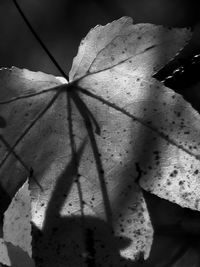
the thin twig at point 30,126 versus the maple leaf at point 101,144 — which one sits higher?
the thin twig at point 30,126

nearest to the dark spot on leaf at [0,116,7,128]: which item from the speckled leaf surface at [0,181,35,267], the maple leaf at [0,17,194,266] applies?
the maple leaf at [0,17,194,266]

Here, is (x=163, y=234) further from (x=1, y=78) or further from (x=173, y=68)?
(x=1, y=78)

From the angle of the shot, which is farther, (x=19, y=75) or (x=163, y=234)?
(x=163, y=234)

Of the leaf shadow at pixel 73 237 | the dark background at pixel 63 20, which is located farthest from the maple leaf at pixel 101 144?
the dark background at pixel 63 20

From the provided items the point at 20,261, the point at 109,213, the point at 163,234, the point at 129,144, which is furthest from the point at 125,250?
the point at 163,234

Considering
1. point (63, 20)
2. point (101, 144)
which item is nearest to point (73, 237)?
point (101, 144)

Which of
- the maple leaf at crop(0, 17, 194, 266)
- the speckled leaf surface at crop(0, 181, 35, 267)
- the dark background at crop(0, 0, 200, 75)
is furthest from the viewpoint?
the dark background at crop(0, 0, 200, 75)

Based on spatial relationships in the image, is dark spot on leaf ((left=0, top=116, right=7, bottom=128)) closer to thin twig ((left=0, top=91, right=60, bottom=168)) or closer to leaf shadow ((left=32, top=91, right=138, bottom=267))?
thin twig ((left=0, top=91, right=60, bottom=168))

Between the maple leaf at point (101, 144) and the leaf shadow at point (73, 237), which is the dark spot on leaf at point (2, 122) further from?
the leaf shadow at point (73, 237)

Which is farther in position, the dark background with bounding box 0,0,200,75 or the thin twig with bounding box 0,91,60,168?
the dark background with bounding box 0,0,200,75
